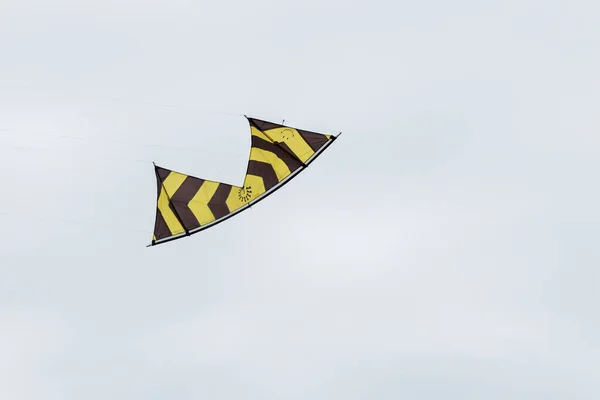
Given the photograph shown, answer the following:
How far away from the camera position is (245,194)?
84.0 meters

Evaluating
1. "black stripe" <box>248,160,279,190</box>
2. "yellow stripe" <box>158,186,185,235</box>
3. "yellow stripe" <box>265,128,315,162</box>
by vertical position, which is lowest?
"yellow stripe" <box>158,186,185,235</box>

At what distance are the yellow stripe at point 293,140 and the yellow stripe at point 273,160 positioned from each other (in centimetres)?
139

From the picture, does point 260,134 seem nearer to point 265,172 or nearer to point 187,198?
point 265,172

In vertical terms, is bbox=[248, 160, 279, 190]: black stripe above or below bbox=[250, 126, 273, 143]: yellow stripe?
below

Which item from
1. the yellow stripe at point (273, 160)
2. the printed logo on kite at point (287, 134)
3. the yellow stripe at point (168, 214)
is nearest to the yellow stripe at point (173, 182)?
the yellow stripe at point (168, 214)

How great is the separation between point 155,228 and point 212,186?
592 centimetres

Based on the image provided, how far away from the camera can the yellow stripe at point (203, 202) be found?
84312mm

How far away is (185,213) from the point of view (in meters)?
84.6

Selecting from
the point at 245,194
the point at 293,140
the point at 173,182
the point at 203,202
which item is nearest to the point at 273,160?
the point at 293,140

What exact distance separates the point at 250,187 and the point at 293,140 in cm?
526

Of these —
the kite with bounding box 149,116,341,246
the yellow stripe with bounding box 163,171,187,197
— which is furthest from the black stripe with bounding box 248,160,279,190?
the yellow stripe with bounding box 163,171,187,197

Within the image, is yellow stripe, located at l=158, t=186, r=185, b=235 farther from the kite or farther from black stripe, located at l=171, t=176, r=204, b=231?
black stripe, located at l=171, t=176, r=204, b=231

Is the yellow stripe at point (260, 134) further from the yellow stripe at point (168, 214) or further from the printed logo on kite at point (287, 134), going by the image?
the yellow stripe at point (168, 214)

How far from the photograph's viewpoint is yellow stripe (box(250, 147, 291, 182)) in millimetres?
83812
